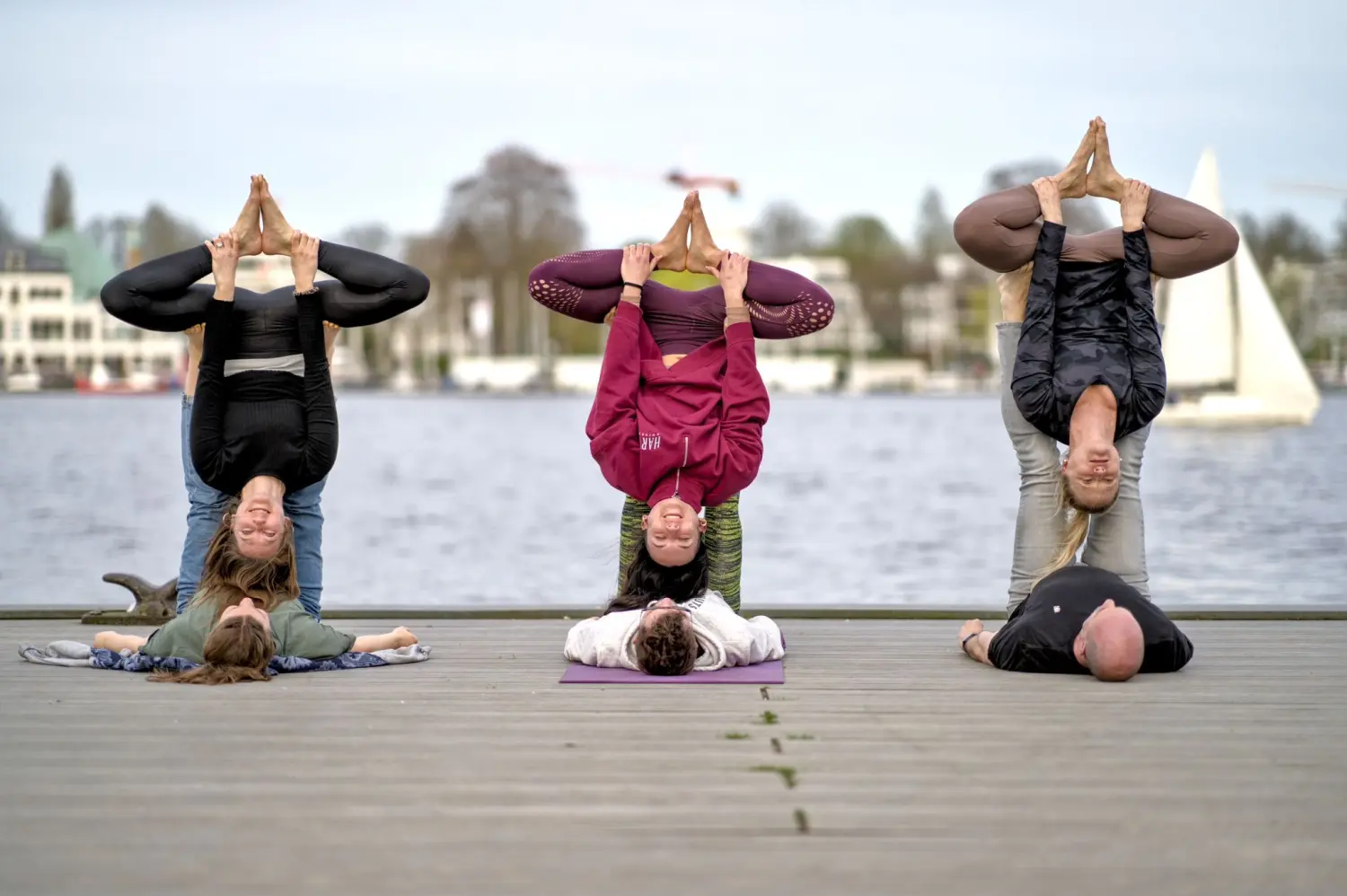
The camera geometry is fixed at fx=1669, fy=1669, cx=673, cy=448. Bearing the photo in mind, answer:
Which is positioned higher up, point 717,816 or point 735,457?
point 735,457

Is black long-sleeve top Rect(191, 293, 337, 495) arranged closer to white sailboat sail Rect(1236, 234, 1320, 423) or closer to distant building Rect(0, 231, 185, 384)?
white sailboat sail Rect(1236, 234, 1320, 423)

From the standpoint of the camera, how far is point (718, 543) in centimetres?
692

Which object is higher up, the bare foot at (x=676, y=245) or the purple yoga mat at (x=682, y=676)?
the bare foot at (x=676, y=245)

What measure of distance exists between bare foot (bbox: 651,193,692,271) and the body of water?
1.24m

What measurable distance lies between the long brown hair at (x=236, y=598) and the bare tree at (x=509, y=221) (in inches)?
3189

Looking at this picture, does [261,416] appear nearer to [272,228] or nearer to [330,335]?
[330,335]

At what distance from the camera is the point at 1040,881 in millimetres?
3596

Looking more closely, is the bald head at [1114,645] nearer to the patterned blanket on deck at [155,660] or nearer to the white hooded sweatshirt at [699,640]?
the white hooded sweatshirt at [699,640]

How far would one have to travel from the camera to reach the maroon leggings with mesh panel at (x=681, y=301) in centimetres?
703

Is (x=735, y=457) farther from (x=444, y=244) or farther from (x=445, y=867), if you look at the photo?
(x=444, y=244)

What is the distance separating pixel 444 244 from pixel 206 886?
86.9 metres

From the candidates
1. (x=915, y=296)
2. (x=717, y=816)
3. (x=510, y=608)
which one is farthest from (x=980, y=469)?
(x=915, y=296)

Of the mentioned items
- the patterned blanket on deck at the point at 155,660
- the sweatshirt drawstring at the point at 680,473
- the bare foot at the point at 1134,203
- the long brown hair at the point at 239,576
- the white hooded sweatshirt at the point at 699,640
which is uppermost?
the bare foot at the point at 1134,203

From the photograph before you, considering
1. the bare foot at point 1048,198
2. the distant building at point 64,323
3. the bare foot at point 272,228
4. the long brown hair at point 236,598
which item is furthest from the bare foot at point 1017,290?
the distant building at point 64,323
